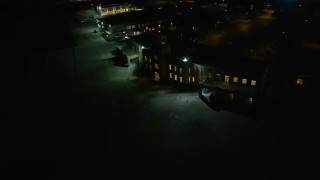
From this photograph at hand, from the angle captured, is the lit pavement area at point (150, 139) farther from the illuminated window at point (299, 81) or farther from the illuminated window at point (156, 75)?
the illuminated window at point (299, 81)

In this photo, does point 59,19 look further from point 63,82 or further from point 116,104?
point 116,104

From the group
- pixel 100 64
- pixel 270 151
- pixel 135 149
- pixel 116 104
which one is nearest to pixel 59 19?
pixel 100 64

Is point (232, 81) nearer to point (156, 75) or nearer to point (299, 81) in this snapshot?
point (299, 81)

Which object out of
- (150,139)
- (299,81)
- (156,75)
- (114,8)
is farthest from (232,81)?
(114,8)

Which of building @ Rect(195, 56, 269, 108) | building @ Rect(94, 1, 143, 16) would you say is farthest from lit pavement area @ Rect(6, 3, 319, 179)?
building @ Rect(94, 1, 143, 16)

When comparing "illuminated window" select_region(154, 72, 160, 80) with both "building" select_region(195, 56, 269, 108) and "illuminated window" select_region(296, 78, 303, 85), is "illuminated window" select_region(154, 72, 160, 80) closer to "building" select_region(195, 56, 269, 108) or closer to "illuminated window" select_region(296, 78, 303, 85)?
"building" select_region(195, 56, 269, 108)

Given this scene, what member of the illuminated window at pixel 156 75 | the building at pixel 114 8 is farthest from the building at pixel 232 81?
the building at pixel 114 8

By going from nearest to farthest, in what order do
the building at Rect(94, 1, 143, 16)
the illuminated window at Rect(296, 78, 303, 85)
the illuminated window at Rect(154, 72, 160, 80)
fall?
the illuminated window at Rect(296, 78, 303, 85)
the illuminated window at Rect(154, 72, 160, 80)
the building at Rect(94, 1, 143, 16)

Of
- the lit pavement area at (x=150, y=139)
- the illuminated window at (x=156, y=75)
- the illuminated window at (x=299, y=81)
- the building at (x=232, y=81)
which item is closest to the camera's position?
the lit pavement area at (x=150, y=139)

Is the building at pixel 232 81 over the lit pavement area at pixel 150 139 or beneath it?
over
